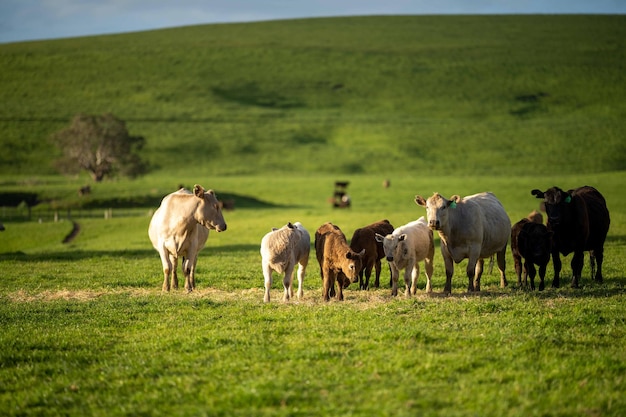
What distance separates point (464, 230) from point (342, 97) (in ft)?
337

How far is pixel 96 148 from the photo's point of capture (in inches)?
3307

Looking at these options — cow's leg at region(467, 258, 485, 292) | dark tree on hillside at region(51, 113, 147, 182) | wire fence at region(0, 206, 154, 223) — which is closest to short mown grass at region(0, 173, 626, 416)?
cow's leg at region(467, 258, 485, 292)

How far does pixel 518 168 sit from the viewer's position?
85812 millimetres

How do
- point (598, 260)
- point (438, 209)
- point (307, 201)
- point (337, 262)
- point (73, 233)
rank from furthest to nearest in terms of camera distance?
point (307, 201) → point (73, 233) → point (598, 260) → point (438, 209) → point (337, 262)

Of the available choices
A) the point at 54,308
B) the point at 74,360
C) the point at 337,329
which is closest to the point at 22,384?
the point at 74,360

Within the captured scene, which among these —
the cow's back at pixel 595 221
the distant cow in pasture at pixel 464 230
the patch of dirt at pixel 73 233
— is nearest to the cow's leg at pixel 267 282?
the distant cow in pasture at pixel 464 230

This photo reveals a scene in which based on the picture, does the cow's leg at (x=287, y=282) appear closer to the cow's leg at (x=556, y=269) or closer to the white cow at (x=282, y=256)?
the white cow at (x=282, y=256)

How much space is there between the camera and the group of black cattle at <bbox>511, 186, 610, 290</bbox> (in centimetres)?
1709

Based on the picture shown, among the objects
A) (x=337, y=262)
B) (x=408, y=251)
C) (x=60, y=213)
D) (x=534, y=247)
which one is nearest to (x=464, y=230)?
Result: (x=408, y=251)

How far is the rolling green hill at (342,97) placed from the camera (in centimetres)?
9275

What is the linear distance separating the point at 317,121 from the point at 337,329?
3808 inches

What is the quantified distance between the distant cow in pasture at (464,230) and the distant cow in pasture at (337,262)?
1.91 m

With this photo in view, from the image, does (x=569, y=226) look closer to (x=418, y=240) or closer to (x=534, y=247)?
(x=534, y=247)

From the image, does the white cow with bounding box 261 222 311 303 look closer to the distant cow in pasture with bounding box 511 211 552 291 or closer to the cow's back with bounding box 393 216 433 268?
the cow's back with bounding box 393 216 433 268
